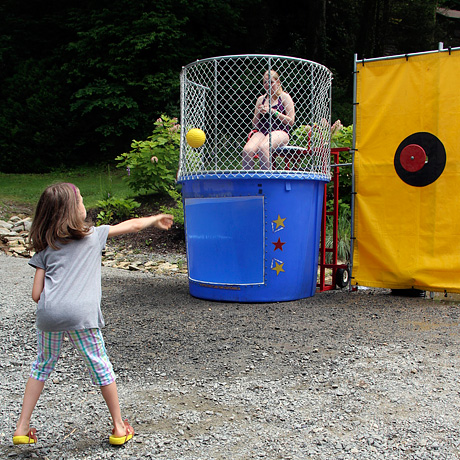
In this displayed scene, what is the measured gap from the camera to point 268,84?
5.29 meters

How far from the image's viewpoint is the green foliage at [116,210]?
984cm

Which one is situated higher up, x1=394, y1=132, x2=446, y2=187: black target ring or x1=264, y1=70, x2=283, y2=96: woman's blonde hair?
x1=264, y1=70, x2=283, y2=96: woman's blonde hair

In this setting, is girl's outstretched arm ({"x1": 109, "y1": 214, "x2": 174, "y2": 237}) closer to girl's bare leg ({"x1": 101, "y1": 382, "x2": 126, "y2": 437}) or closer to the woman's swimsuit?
girl's bare leg ({"x1": 101, "y1": 382, "x2": 126, "y2": 437})

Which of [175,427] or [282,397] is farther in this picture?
[282,397]

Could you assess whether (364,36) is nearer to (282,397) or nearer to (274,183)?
(274,183)

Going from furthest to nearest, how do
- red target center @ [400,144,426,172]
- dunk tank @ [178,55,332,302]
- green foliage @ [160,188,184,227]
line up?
1. green foliage @ [160,188,184,227]
2. red target center @ [400,144,426,172]
3. dunk tank @ [178,55,332,302]

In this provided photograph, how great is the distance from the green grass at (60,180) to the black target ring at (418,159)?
635 centimetres

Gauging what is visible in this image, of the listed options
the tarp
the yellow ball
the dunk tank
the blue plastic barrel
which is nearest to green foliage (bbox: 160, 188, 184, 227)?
the dunk tank

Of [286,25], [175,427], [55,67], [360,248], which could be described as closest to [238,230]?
[360,248]

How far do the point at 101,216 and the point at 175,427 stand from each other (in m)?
7.44

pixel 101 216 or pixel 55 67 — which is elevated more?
pixel 55 67

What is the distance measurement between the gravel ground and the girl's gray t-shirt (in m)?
0.63

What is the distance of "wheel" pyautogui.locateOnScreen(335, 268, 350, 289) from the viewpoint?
6.10 metres

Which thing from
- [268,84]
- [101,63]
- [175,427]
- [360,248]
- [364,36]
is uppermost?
[364,36]
